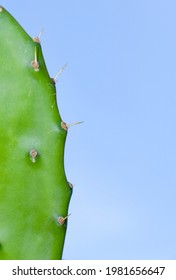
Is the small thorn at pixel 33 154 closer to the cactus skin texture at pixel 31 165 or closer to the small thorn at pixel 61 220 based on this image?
the cactus skin texture at pixel 31 165

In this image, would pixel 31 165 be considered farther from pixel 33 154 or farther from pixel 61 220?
pixel 61 220

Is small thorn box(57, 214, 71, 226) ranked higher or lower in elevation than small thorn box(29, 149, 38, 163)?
lower

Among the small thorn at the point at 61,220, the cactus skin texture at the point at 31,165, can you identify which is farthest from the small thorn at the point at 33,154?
the small thorn at the point at 61,220

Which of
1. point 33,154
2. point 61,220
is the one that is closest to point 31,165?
point 33,154

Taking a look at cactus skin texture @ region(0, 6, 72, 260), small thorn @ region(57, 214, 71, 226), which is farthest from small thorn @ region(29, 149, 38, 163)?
small thorn @ region(57, 214, 71, 226)

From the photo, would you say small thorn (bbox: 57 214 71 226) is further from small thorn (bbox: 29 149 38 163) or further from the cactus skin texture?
small thorn (bbox: 29 149 38 163)

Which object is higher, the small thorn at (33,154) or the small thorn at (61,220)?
the small thorn at (33,154)

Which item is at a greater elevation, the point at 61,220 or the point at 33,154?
the point at 33,154
